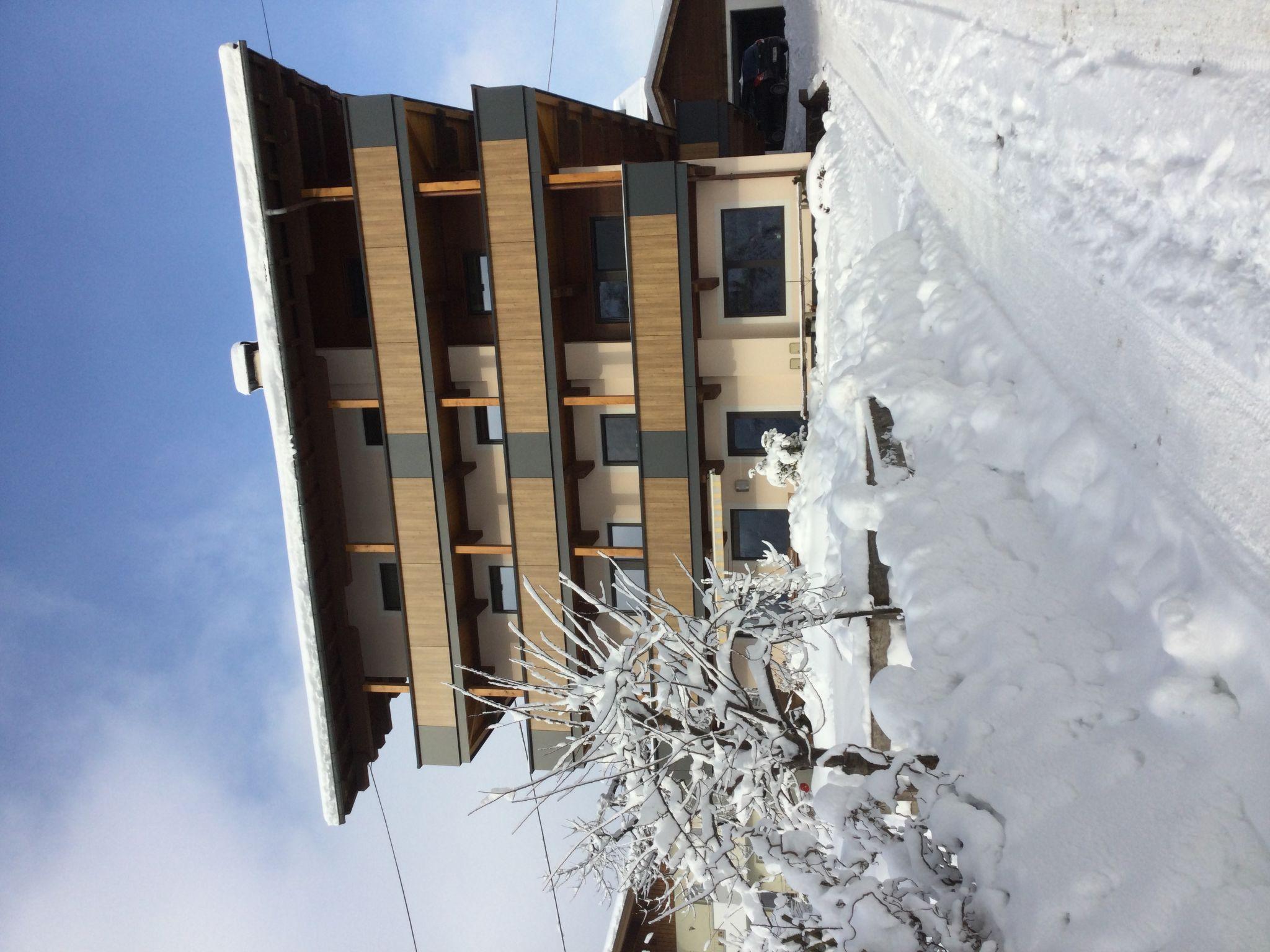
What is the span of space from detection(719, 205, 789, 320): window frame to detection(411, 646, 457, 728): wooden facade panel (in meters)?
6.19

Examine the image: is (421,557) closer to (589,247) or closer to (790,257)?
(589,247)

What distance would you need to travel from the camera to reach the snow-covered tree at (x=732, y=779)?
3850 millimetres

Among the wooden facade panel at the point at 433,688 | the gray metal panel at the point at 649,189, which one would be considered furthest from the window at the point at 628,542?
the gray metal panel at the point at 649,189

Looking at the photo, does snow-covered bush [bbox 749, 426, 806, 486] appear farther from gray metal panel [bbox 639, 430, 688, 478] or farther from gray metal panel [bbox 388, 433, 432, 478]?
gray metal panel [bbox 388, 433, 432, 478]

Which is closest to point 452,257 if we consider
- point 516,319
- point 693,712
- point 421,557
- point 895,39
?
point 516,319

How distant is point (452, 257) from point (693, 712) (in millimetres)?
7547

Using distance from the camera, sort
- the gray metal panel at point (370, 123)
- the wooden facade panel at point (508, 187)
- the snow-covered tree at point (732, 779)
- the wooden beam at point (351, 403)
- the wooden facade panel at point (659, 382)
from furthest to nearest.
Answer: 1. the wooden beam at point (351, 403)
2. the wooden facade panel at point (659, 382)
3. the wooden facade panel at point (508, 187)
4. the gray metal panel at point (370, 123)
5. the snow-covered tree at point (732, 779)

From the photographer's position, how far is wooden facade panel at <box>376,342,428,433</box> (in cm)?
1002

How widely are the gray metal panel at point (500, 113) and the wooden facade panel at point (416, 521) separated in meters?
4.46

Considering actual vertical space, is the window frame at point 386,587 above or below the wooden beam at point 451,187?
below

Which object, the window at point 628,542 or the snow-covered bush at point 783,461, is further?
the window at point 628,542

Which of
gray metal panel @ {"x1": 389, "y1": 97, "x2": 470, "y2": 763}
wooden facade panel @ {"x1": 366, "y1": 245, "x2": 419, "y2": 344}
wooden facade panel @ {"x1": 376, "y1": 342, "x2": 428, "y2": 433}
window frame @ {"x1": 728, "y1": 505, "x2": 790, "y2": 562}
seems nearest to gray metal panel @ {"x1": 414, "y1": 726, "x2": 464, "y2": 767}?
gray metal panel @ {"x1": 389, "y1": 97, "x2": 470, "y2": 763}

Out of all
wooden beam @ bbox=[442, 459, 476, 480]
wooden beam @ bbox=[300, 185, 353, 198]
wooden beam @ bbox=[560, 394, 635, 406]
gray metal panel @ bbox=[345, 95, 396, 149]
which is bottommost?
wooden beam @ bbox=[442, 459, 476, 480]

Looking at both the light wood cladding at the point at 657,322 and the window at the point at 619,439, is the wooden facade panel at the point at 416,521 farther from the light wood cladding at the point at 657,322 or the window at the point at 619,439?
the light wood cladding at the point at 657,322
